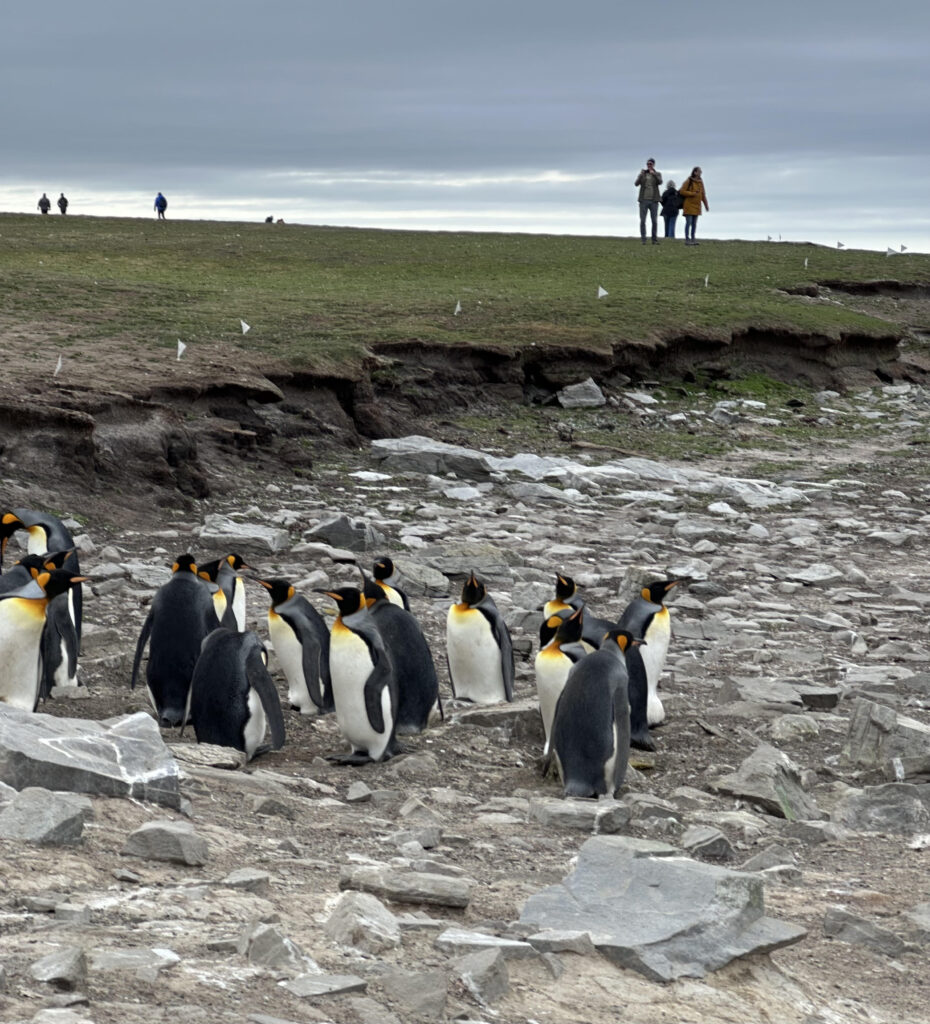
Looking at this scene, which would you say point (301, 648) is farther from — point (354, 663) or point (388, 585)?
point (354, 663)

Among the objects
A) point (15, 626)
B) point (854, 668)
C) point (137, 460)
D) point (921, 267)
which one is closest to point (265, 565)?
point (137, 460)

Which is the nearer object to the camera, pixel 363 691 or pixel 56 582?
pixel 363 691

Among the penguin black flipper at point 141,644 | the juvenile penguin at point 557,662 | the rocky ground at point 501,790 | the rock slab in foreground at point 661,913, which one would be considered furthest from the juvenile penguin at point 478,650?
the rock slab in foreground at point 661,913

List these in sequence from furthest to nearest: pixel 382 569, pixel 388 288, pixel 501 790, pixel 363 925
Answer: pixel 388 288
pixel 382 569
pixel 501 790
pixel 363 925

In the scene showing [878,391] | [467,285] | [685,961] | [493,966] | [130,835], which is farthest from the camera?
[467,285]

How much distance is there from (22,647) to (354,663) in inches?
58.3

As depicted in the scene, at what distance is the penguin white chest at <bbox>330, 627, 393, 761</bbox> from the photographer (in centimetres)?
609

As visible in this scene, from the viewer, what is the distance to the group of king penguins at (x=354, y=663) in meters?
5.78

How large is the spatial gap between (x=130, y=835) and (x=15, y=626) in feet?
7.97

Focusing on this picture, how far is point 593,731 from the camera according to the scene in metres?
5.54

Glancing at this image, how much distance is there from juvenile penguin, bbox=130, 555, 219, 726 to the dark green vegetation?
6.84 meters

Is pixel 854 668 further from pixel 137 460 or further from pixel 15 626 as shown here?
pixel 137 460

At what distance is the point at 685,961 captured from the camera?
3.64 m

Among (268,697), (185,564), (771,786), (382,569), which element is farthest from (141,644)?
(771,786)
